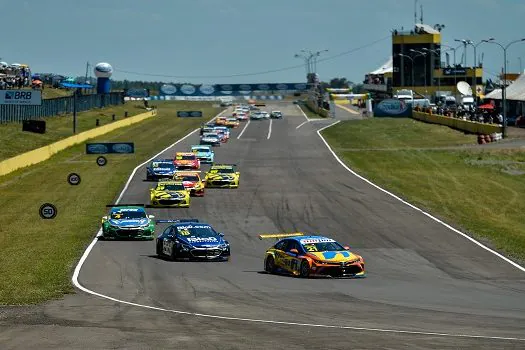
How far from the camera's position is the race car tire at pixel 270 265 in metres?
32.1

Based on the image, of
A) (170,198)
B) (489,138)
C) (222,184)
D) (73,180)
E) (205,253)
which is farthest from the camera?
(489,138)

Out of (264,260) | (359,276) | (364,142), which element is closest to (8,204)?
(264,260)

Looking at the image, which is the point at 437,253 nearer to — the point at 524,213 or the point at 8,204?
the point at 524,213

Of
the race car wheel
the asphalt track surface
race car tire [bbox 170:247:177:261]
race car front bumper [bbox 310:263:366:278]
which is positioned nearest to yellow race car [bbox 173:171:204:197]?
the asphalt track surface

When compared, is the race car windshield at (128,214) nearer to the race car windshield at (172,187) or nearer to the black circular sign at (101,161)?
the race car windshield at (172,187)

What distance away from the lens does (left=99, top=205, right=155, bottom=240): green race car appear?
4009 cm

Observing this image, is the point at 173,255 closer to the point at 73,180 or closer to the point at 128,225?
the point at 128,225

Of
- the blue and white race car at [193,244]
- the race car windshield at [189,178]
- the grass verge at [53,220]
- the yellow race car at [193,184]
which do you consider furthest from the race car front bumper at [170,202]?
the blue and white race car at [193,244]

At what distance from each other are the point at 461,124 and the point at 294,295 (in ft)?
280

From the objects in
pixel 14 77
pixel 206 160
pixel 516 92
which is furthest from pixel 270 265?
pixel 14 77

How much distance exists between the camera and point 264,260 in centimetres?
3353

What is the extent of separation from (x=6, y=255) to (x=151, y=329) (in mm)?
17007

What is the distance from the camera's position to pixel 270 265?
32344mm

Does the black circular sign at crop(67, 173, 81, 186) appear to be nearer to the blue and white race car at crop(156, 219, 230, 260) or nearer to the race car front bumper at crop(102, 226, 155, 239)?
the race car front bumper at crop(102, 226, 155, 239)
